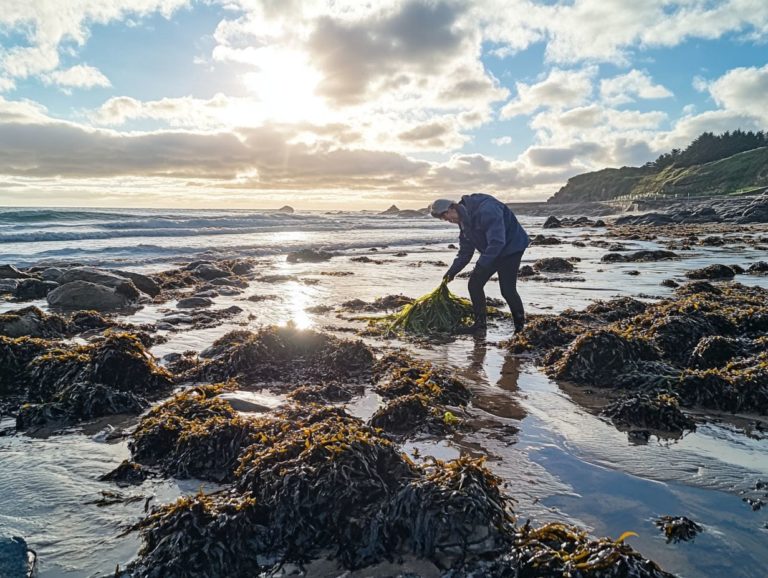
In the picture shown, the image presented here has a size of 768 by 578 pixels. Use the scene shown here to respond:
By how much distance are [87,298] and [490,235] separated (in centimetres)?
791

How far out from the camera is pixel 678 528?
93.4 inches

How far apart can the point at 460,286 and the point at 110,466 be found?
8.76 m

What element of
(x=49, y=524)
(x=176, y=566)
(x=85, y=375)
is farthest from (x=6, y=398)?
(x=176, y=566)

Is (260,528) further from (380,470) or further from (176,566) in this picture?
Answer: (380,470)

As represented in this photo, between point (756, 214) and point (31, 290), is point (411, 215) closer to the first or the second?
point (756, 214)

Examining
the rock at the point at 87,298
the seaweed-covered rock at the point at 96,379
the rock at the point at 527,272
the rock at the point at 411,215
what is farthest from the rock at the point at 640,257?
the rock at the point at 411,215

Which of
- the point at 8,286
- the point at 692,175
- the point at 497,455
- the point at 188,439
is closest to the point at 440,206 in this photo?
the point at 497,455

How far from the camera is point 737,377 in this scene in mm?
4082

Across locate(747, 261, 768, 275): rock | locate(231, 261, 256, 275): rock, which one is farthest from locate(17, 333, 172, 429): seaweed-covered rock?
locate(747, 261, 768, 275): rock

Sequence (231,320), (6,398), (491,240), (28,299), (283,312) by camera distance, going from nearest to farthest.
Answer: (6,398), (491,240), (231,320), (283,312), (28,299)

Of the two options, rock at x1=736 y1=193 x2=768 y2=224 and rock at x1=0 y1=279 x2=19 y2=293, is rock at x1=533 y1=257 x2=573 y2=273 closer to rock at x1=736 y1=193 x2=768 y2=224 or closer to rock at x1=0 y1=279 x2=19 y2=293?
rock at x1=0 y1=279 x2=19 y2=293

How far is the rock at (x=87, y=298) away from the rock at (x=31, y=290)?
0.91m

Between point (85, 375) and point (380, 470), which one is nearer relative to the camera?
Answer: point (380, 470)

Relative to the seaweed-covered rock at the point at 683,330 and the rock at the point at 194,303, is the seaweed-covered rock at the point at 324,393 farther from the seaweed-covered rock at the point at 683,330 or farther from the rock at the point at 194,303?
the rock at the point at 194,303
